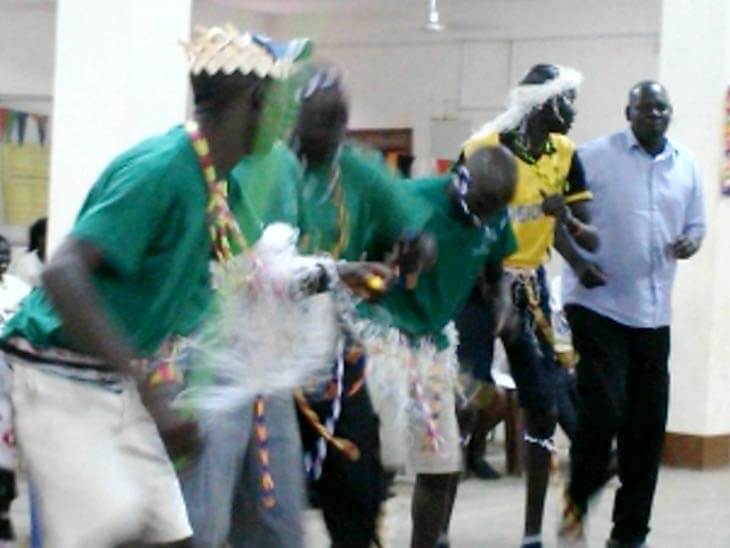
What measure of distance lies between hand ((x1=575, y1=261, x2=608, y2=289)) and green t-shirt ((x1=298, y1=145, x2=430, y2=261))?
5.11 feet

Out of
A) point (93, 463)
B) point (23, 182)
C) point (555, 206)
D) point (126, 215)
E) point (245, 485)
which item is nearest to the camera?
point (126, 215)

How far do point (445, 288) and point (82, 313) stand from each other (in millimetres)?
2528

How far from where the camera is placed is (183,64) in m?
8.66

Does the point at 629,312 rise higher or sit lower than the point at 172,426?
lower

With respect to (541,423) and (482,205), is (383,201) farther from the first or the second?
(541,423)

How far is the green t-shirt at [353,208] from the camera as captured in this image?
5.16 meters

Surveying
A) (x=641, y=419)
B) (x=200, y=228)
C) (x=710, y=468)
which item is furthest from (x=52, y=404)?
(x=710, y=468)

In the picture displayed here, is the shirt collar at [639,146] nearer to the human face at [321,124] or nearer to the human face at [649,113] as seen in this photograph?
the human face at [649,113]

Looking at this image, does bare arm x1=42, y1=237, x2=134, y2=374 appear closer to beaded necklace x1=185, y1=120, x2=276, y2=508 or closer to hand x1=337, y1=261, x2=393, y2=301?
beaded necklace x1=185, y1=120, x2=276, y2=508

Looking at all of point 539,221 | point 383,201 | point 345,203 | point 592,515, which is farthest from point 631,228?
point 345,203

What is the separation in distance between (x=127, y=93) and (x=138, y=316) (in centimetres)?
494

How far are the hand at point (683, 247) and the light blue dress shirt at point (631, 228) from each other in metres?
0.03

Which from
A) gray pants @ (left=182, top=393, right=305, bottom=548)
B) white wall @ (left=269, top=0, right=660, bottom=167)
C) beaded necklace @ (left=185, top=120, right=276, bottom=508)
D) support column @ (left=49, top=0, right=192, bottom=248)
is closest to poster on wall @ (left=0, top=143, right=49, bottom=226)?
white wall @ (left=269, top=0, right=660, bottom=167)

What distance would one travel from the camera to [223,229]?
13.3 feet
